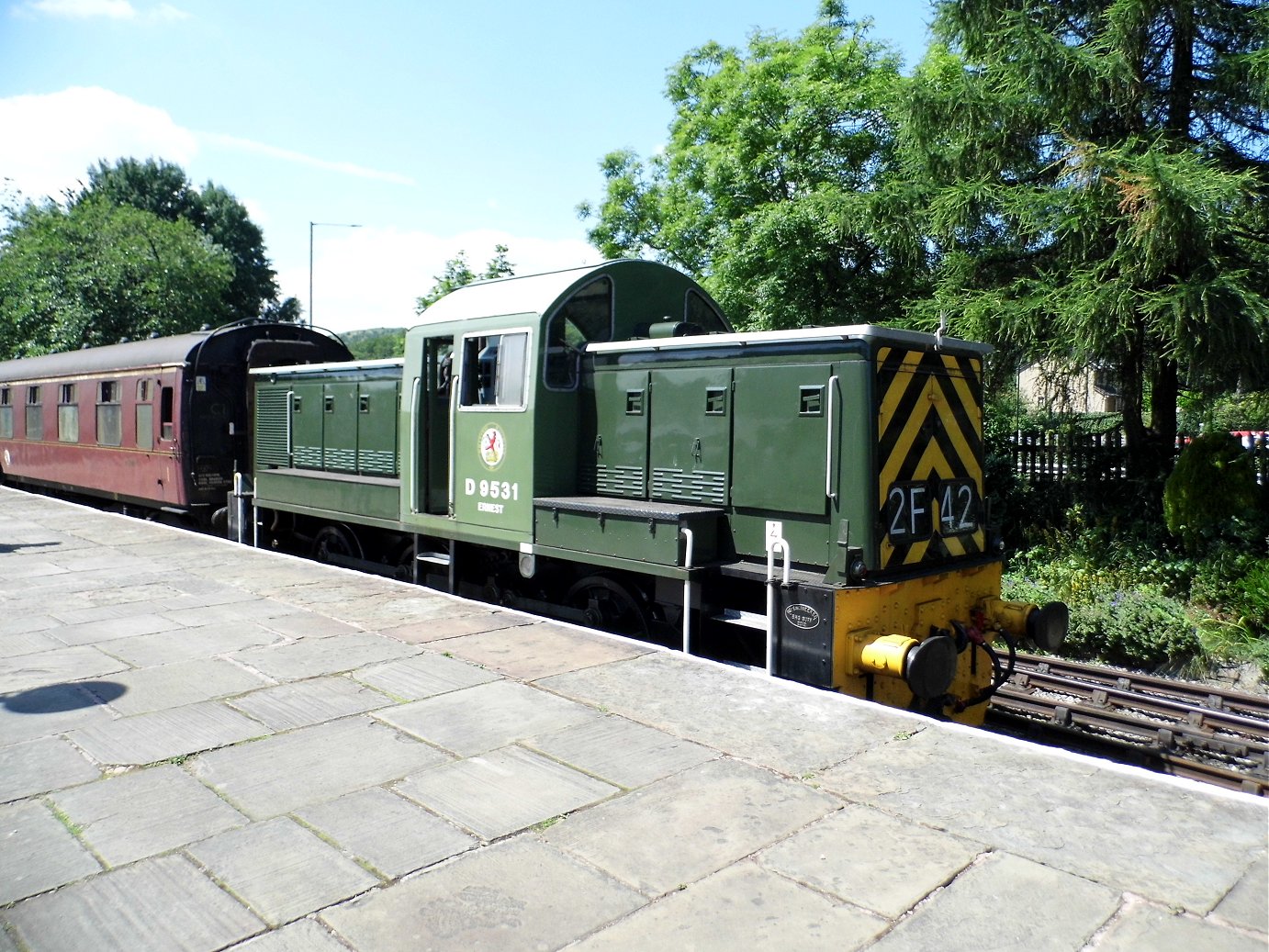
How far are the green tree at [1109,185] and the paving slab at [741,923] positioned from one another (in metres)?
8.35

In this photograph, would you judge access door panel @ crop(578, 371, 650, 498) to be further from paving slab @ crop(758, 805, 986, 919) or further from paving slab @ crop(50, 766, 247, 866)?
paving slab @ crop(50, 766, 247, 866)

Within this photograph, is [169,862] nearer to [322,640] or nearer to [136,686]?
[136,686]

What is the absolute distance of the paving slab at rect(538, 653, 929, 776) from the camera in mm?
4684

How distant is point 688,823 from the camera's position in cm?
381

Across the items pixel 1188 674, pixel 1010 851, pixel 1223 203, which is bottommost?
pixel 1188 674

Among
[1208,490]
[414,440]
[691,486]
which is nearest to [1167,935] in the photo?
[691,486]

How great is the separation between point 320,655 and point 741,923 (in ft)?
13.3

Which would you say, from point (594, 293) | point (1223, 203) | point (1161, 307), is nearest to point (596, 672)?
point (594, 293)

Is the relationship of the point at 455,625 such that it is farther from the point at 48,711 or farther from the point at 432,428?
the point at 48,711

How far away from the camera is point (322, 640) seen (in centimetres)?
665

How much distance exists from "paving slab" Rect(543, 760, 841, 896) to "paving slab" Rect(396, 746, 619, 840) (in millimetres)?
148

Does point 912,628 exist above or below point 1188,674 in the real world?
above

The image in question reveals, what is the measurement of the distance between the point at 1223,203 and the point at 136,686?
35.4 ft

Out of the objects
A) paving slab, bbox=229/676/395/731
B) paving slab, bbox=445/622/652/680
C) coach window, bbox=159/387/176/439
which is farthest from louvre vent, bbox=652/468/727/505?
coach window, bbox=159/387/176/439
